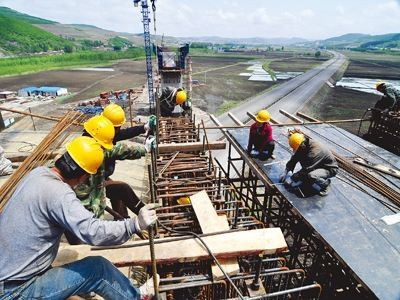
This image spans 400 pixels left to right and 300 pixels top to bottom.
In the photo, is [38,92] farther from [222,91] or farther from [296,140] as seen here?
[296,140]

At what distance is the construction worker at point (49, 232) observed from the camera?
2973 millimetres

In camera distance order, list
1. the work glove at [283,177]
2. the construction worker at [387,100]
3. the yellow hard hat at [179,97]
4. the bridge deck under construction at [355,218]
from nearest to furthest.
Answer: the bridge deck under construction at [355,218] < the work glove at [283,177] < the construction worker at [387,100] < the yellow hard hat at [179,97]

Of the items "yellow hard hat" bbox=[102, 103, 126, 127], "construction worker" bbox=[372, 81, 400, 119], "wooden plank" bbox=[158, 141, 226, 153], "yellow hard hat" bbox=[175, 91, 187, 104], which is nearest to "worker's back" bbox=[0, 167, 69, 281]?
"yellow hard hat" bbox=[102, 103, 126, 127]

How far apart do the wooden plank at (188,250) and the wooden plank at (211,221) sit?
0.16 metres

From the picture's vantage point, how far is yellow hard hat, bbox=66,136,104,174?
337 cm

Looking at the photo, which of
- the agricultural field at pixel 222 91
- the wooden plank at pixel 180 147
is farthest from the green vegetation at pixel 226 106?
the wooden plank at pixel 180 147

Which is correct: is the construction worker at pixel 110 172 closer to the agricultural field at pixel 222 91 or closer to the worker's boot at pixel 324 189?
the worker's boot at pixel 324 189

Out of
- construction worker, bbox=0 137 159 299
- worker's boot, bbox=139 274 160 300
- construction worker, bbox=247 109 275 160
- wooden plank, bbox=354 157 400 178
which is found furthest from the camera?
construction worker, bbox=247 109 275 160

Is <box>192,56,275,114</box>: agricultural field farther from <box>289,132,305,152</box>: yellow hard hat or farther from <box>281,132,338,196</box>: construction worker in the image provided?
<box>281,132,338,196</box>: construction worker

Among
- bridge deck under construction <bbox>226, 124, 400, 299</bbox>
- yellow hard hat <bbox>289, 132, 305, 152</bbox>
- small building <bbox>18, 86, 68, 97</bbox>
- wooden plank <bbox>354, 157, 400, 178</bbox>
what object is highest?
yellow hard hat <bbox>289, 132, 305, 152</bbox>

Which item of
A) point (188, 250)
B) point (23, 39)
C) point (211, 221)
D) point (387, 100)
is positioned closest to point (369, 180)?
point (211, 221)

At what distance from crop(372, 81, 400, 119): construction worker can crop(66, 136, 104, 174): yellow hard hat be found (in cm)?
1402

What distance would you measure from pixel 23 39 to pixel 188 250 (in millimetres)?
151052

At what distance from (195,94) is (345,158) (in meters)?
38.9
